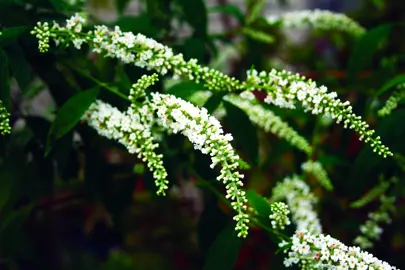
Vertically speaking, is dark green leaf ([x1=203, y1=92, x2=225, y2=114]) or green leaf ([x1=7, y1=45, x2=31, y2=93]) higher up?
dark green leaf ([x1=203, y1=92, x2=225, y2=114])

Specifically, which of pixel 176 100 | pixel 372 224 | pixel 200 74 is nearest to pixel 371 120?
pixel 372 224

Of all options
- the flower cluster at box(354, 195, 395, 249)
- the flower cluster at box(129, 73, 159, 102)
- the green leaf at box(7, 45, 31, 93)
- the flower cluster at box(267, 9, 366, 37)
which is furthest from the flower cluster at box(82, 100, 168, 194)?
the flower cluster at box(267, 9, 366, 37)

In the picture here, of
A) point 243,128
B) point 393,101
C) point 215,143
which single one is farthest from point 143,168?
point 393,101

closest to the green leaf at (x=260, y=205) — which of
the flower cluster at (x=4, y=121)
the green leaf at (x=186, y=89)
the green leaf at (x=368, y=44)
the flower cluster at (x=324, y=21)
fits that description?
the green leaf at (x=186, y=89)

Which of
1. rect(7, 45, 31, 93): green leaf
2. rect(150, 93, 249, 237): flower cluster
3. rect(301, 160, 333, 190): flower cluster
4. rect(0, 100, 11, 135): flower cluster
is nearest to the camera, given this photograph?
rect(150, 93, 249, 237): flower cluster

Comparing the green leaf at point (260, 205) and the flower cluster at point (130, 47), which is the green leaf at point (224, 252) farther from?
→ the flower cluster at point (130, 47)

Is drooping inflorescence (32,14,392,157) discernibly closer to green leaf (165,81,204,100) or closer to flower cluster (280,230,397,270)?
green leaf (165,81,204,100)

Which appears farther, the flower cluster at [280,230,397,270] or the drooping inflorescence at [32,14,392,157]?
the drooping inflorescence at [32,14,392,157]
